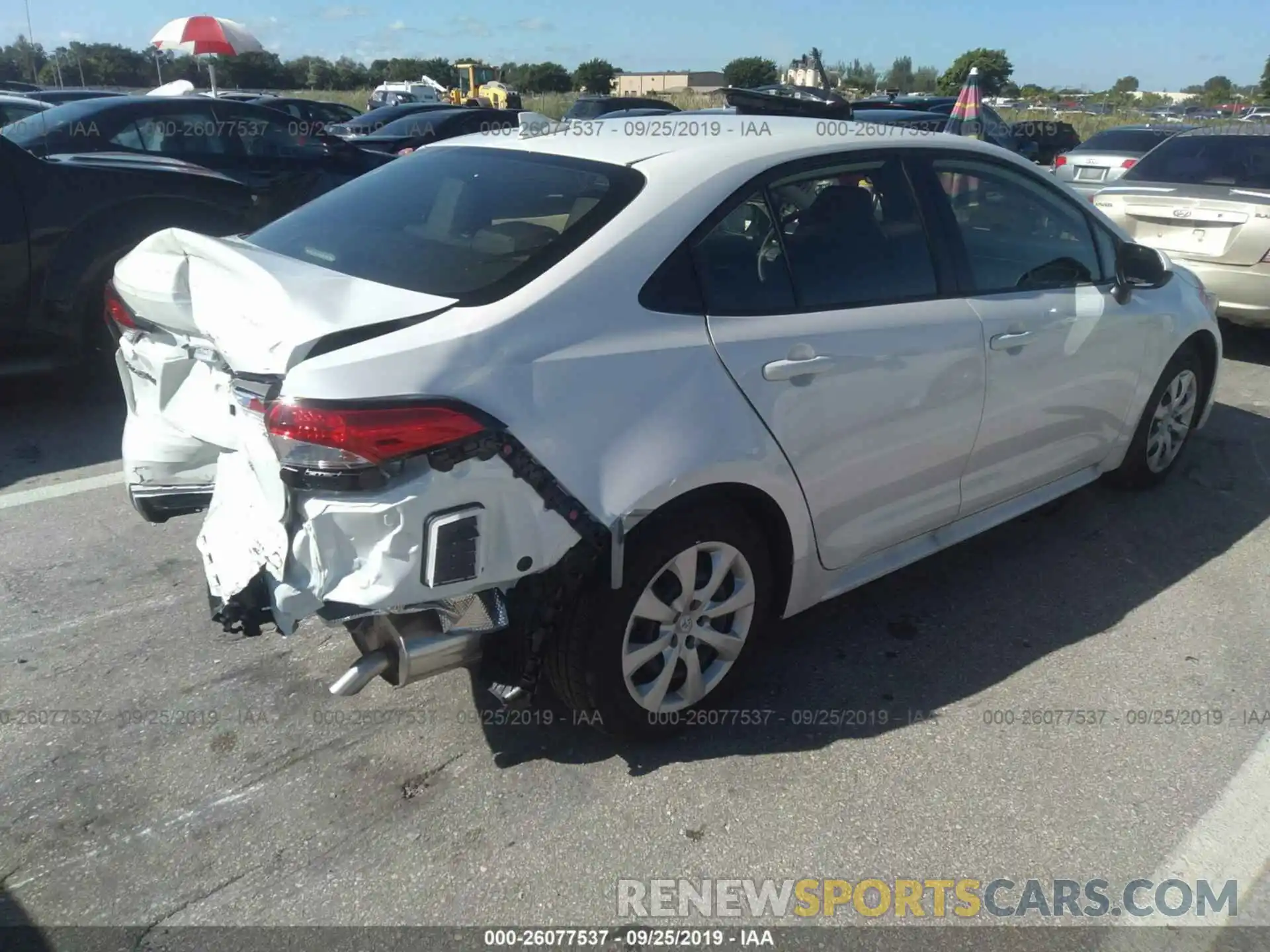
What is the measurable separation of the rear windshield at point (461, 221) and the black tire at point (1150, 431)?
280 centimetres

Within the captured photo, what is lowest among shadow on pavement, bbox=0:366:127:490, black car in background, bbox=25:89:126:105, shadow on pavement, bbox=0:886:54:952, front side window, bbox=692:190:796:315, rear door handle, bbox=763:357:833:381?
shadow on pavement, bbox=0:366:127:490

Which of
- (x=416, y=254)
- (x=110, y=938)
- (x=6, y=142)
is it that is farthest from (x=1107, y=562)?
(x=6, y=142)

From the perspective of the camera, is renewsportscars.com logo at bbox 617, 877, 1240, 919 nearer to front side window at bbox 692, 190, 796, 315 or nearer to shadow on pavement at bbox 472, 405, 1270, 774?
shadow on pavement at bbox 472, 405, 1270, 774

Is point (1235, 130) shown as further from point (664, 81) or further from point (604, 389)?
point (664, 81)

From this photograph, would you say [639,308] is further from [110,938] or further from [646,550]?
[110,938]

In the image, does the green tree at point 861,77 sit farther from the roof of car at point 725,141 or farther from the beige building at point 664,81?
the roof of car at point 725,141

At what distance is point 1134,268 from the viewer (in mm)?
4035

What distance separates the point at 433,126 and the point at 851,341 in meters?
13.3

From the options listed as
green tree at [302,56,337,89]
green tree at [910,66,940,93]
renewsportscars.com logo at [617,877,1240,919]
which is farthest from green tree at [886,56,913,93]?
renewsportscars.com logo at [617,877,1240,919]

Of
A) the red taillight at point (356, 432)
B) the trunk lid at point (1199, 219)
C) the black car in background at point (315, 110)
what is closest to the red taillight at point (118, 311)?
the red taillight at point (356, 432)

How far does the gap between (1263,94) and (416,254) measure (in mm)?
67119

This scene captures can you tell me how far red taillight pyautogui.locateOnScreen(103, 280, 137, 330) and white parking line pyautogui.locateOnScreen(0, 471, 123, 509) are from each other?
166cm

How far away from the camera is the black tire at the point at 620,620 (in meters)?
2.57

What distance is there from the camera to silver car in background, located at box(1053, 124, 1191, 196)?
11242 millimetres
